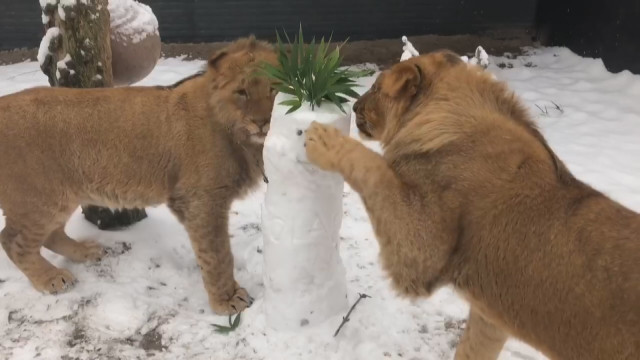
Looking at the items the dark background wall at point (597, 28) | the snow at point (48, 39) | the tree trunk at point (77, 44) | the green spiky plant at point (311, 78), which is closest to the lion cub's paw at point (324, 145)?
the green spiky plant at point (311, 78)

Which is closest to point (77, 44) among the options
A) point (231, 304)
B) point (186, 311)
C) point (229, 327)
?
point (186, 311)

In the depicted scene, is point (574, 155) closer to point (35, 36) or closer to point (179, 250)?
point (179, 250)

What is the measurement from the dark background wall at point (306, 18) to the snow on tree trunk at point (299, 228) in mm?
6181

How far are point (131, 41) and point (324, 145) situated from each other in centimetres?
241

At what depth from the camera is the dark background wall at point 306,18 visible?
8789mm

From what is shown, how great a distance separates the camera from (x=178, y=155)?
3.73m

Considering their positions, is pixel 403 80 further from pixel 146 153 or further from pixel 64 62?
pixel 64 62

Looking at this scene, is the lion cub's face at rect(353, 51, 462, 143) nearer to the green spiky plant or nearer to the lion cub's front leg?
the green spiky plant

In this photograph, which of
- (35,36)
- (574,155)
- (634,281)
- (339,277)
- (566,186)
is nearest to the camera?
(634,281)

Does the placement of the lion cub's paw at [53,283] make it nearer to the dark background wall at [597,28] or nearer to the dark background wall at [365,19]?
the dark background wall at [365,19]

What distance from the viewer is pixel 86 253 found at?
169 inches

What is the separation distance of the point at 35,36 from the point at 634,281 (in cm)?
896

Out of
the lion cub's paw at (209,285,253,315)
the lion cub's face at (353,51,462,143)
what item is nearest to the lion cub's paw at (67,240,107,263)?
the lion cub's paw at (209,285,253,315)

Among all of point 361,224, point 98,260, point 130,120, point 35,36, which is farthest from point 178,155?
point 35,36
